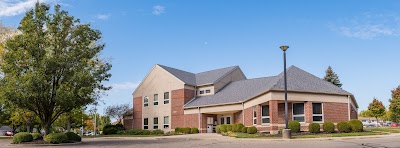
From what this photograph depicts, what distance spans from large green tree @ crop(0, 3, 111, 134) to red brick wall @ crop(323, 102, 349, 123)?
17.5 metres

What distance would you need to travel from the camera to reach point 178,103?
43.1 m

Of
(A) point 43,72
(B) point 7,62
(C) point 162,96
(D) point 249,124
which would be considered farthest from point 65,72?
(C) point 162,96

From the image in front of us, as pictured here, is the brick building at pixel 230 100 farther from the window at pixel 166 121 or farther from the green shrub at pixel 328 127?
the green shrub at pixel 328 127

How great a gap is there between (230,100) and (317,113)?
31.1 ft

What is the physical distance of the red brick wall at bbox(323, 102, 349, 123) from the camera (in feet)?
99.4

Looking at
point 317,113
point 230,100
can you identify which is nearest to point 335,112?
point 317,113

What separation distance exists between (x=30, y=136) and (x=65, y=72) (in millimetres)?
4979

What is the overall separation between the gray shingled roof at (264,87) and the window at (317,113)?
121 cm

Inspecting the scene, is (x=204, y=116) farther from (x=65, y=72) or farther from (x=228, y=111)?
(x=65, y=72)

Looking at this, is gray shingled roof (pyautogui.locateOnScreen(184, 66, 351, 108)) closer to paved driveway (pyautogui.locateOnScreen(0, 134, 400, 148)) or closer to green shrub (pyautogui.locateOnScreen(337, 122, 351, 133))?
green shrub (pyautogui.locateOnScreen(337, 122, 351, 133))

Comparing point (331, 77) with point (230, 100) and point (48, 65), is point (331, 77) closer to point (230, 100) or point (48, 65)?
point (230, 100)

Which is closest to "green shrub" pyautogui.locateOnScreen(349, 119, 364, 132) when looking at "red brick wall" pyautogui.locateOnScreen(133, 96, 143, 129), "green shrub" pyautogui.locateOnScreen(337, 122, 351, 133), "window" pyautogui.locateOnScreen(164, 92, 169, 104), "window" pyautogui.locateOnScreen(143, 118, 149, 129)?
"green shrub" pyautogui.locateOnScreen(337, 122, 351, 133)

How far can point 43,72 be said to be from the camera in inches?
978

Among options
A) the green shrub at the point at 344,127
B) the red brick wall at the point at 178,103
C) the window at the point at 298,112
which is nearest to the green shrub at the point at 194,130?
the red brick wall at the point at 178,103
